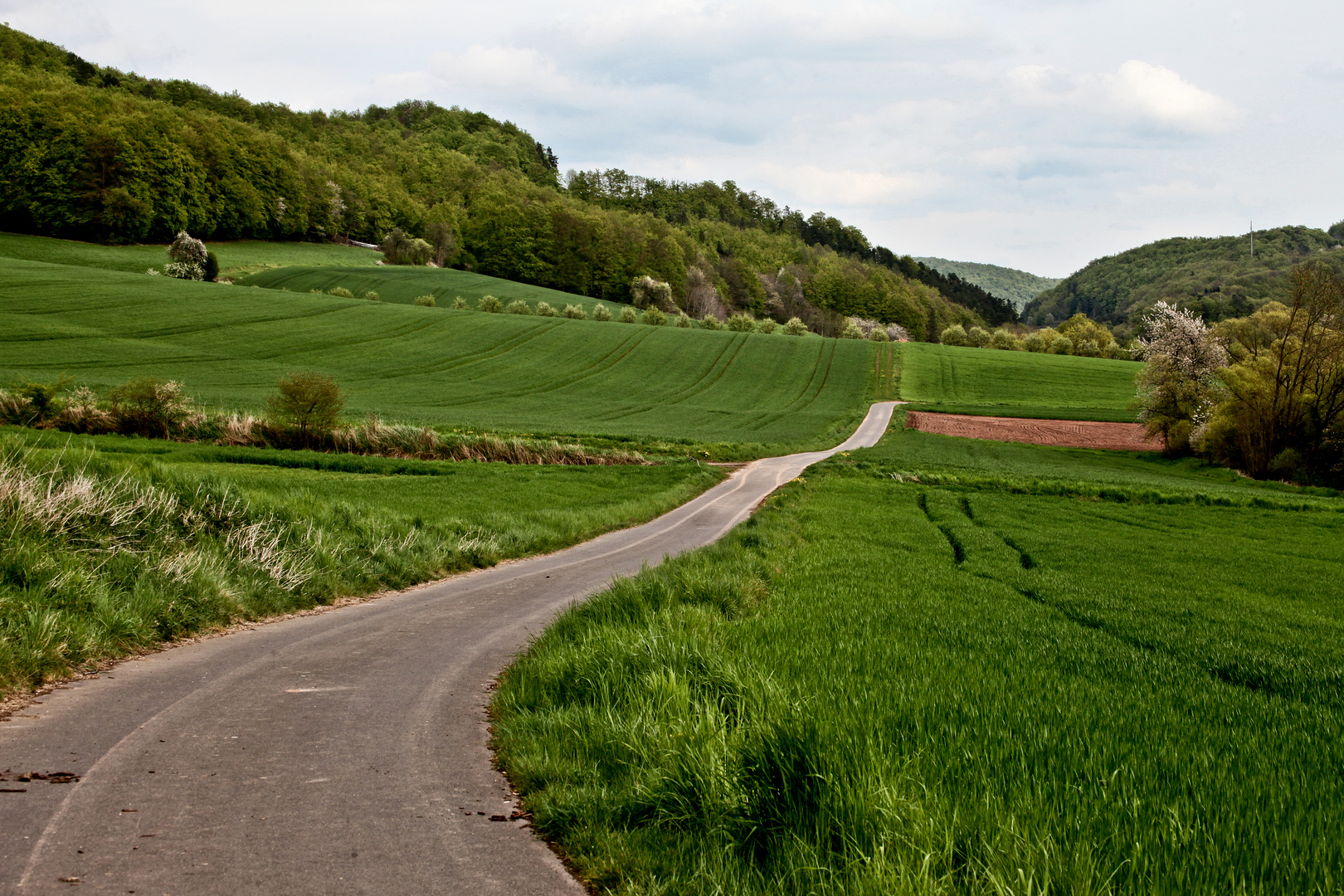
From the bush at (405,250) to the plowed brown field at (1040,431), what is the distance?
10219 centimetres

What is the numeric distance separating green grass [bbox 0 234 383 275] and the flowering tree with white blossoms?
355ft

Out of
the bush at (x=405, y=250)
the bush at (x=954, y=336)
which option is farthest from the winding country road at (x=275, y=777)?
the bush at (x=405, y=250)

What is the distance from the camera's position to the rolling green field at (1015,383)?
255ft

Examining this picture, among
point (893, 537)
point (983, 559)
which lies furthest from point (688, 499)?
point (983, 559)

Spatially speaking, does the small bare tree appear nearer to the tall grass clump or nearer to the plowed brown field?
the plowed brown field

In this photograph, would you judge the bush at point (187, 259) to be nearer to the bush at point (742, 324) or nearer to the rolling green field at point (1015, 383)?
the bush at point (742, 324)

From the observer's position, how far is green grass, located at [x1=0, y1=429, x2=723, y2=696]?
888 centimetres

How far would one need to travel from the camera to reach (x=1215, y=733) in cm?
653

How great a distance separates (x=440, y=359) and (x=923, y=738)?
77380mm

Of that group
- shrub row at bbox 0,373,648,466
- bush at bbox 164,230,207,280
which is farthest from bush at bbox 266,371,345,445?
bush at bbox 164,230,207,280

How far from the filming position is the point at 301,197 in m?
140

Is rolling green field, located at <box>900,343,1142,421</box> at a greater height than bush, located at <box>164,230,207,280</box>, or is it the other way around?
bush, located at <box>164,230,207,280</box>

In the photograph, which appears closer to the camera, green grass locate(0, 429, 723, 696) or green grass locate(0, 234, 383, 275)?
green grass locate(0, 429, 723, 696)

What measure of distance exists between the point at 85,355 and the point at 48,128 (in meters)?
69.3
